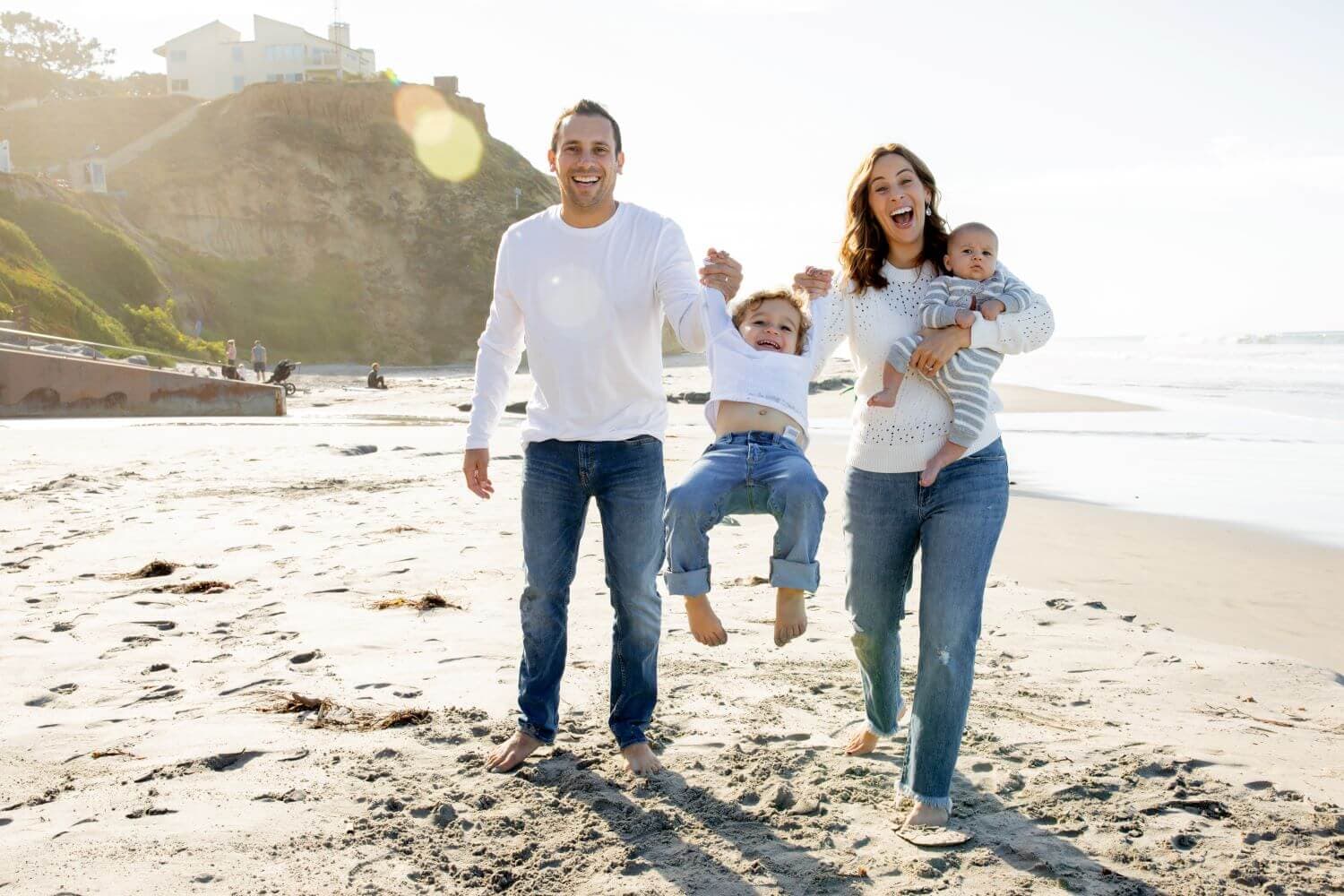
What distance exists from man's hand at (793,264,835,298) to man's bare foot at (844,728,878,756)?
5.34 feet

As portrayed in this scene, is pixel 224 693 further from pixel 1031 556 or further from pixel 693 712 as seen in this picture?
pixel 1031 556

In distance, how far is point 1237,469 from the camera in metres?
12.9

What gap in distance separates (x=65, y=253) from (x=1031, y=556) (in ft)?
122

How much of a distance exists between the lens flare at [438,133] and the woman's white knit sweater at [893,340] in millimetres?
60333

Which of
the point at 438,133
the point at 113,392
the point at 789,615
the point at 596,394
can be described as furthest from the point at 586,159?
the point at 438,133

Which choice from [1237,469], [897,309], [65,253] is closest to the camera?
[897,309]

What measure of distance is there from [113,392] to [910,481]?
17.4 meters

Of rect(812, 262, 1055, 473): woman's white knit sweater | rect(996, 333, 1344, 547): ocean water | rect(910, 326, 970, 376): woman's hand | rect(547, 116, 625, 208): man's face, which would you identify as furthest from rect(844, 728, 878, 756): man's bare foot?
rect(996, 333, 1344, 547): ocean water

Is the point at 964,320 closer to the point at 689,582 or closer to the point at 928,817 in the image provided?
the point at 689,582

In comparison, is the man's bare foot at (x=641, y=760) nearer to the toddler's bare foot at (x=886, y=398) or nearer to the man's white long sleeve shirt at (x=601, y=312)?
the man's white long sleeve shirt at (x=601, y=312)

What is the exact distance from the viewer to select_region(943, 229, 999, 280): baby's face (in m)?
Result: 3.43

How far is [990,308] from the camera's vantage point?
10.9 feet

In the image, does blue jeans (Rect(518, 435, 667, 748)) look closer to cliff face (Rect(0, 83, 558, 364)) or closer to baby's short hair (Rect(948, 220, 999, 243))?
baby's short hair (Rect(948, 220, 999, 243))

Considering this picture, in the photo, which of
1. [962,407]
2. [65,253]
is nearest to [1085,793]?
[962,407]
